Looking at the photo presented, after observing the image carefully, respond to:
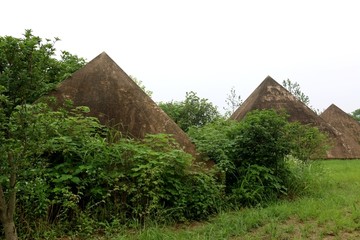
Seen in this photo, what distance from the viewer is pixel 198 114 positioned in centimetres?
1255

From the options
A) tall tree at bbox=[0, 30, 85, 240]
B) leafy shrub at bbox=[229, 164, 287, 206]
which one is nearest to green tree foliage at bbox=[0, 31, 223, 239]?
tall tree at bbox=[0, 30, 85, 240]

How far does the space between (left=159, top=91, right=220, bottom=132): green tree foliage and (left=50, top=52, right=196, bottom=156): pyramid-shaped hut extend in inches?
211

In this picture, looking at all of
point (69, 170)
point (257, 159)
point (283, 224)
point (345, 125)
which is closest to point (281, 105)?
point (345, 125)

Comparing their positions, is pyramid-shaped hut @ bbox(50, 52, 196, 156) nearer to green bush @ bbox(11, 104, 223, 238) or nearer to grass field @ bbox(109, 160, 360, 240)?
green bush @ bbox(11, 104, 223, 238)

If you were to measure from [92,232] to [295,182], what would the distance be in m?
3.72

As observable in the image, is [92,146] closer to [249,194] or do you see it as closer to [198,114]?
[249,194]

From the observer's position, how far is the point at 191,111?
1238 cm

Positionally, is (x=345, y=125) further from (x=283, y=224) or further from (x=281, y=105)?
(x=283, y=224)

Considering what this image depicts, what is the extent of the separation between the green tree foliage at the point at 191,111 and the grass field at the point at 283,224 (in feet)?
22.1

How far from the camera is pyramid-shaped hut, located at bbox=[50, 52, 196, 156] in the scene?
20.3 ft

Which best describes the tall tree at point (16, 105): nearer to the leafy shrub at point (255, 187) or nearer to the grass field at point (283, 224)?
the grass field at point (283, 224)

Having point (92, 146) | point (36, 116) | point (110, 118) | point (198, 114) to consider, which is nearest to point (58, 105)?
point (110, 118)

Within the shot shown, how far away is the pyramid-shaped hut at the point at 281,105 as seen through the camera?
480 inches

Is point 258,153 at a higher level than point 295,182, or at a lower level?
higher
